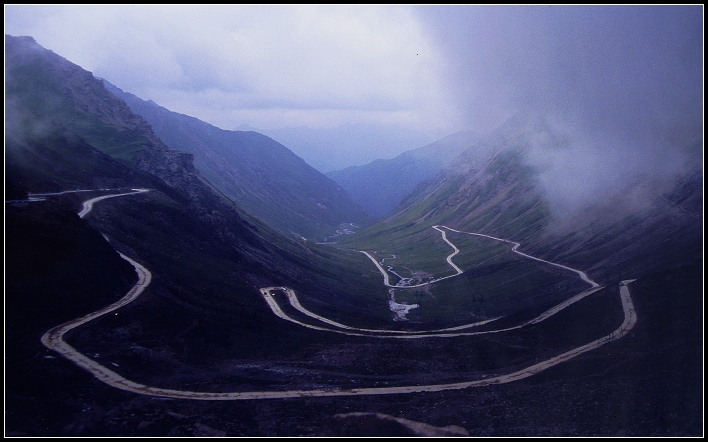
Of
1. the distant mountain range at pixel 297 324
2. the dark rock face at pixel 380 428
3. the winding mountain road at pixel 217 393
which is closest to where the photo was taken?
the dark rock face at pixel 380 428

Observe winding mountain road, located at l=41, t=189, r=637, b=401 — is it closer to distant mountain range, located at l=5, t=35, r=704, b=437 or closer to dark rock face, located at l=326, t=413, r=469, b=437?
distant mountain range, located at l=5, t=35, r=704, b=437

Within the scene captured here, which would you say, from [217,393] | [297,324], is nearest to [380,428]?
[217,393]

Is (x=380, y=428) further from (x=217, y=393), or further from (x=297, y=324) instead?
(x=297, y=324)

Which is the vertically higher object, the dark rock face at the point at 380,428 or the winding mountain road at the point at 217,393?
the winding mountain road at the point at 217,393

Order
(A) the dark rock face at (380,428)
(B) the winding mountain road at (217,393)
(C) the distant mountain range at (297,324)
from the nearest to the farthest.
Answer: (A) the dark rock face at (380,428), (C) the distant mountain range at (297,324), (B) the winding mountain road at (217,393)

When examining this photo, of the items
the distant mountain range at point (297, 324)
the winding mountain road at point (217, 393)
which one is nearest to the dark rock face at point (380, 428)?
the distant mountain range at point (297, 324)

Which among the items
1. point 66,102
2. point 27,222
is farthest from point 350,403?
point 66,102

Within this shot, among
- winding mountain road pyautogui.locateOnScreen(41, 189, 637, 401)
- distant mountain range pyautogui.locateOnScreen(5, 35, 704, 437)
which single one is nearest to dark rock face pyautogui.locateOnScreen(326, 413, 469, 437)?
distant mountain range pyautogui.locateOnScreen(5, 35, 704, 437)

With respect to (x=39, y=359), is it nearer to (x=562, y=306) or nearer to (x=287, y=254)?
(x=562, y=306)

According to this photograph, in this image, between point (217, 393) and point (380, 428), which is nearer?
point (380, 428)

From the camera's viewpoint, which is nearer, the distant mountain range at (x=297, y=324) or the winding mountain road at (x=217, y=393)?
the distant mountain range at (x=297, y=324)

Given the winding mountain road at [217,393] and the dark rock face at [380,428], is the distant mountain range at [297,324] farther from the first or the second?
the dark rock face at [380,428]
